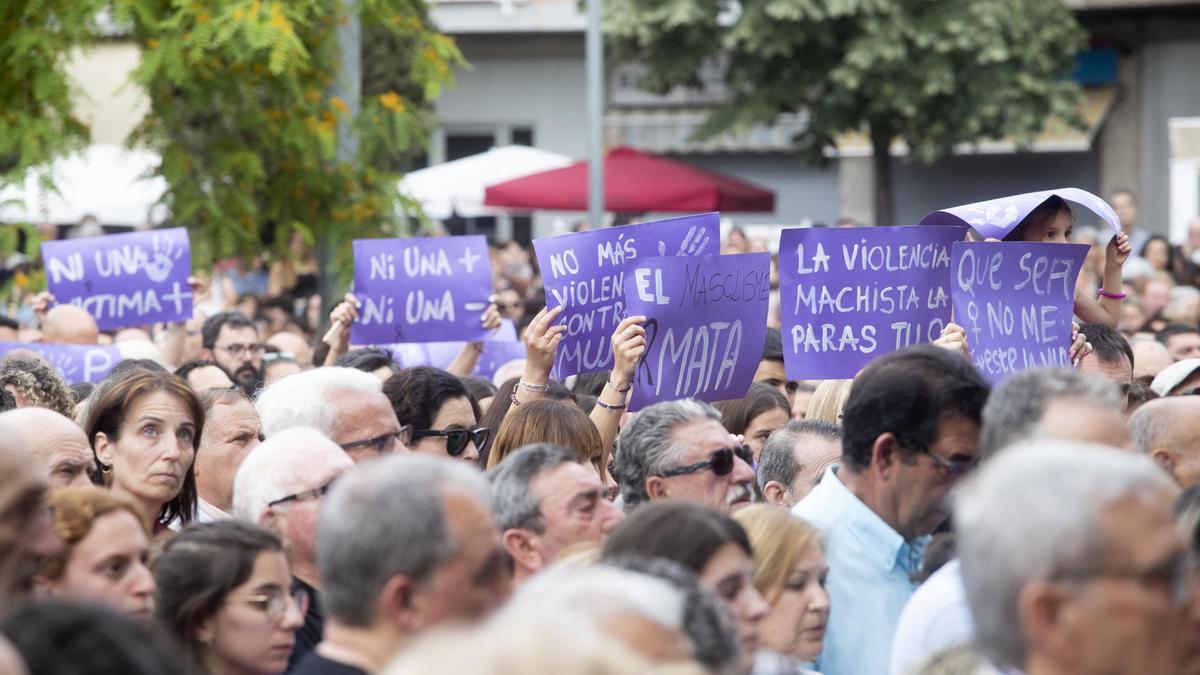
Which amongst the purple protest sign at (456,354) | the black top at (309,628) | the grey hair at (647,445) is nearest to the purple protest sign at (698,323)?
the grey hair at (647,445)

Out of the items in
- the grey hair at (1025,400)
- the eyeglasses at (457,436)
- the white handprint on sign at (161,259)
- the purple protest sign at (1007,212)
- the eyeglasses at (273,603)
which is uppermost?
the purple protest sign at (1007,212)

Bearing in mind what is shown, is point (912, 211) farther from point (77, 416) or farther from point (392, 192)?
point (77, 416)

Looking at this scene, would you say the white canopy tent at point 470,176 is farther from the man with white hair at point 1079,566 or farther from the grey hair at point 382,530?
the man with white hair at point 1079,566

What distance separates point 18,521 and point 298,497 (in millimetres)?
1307

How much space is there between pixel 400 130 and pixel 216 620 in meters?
7.87

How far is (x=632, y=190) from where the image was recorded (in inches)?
705

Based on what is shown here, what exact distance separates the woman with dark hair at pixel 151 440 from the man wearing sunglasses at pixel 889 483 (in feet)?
8.11

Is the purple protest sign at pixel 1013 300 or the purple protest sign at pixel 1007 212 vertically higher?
the purple protest sign at pixel 1007 212

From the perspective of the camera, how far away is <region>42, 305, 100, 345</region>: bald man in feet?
30.6

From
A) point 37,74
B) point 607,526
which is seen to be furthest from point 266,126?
point 607,526

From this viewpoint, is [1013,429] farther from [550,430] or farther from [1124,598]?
[550,430]

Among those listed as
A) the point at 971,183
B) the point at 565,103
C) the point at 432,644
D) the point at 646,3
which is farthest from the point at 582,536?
the point at 565,103

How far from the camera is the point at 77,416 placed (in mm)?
6465

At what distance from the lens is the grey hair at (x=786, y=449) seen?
579cm
